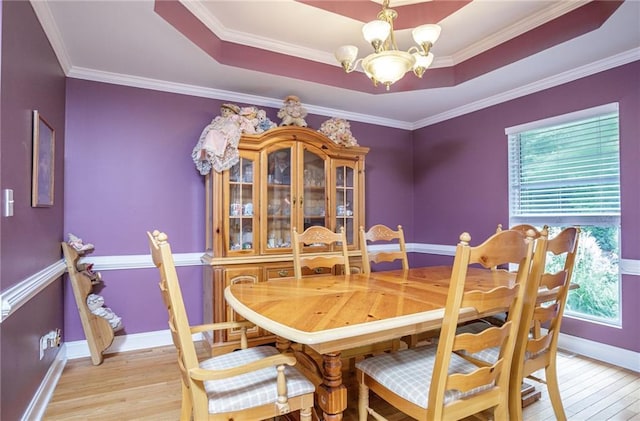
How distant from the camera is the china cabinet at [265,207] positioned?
9.09 feet

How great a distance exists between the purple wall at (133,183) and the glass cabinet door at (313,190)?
0.98 m

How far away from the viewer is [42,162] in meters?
2.09

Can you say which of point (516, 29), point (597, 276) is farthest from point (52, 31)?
point (597, 276)

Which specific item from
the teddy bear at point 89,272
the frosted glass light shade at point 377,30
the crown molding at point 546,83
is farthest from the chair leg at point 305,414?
the crown molding at point 546,83

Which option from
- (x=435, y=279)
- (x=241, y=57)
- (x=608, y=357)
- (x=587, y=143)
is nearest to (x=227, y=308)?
(x=435, y=279)

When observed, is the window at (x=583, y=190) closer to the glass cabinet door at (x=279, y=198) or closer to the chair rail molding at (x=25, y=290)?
the glass cabinet door at (x=279, y=198)

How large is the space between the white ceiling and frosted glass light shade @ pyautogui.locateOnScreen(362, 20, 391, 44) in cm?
76

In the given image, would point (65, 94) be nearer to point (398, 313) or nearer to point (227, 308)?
point (227, 308)

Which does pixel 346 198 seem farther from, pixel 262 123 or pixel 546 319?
pixel 546 319

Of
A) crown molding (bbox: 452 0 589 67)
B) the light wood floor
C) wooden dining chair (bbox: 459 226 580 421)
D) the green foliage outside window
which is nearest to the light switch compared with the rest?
the light wood floor

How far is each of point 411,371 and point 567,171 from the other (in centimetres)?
253

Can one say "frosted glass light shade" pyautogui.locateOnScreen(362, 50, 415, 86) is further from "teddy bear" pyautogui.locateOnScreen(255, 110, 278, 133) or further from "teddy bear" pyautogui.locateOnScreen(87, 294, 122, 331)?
"teddy bear" pyautogui.locateOnScreen(87, 294, 122, 331)

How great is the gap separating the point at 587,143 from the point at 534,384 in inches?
77.8

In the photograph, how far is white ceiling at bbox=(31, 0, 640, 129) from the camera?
213 centimetres
